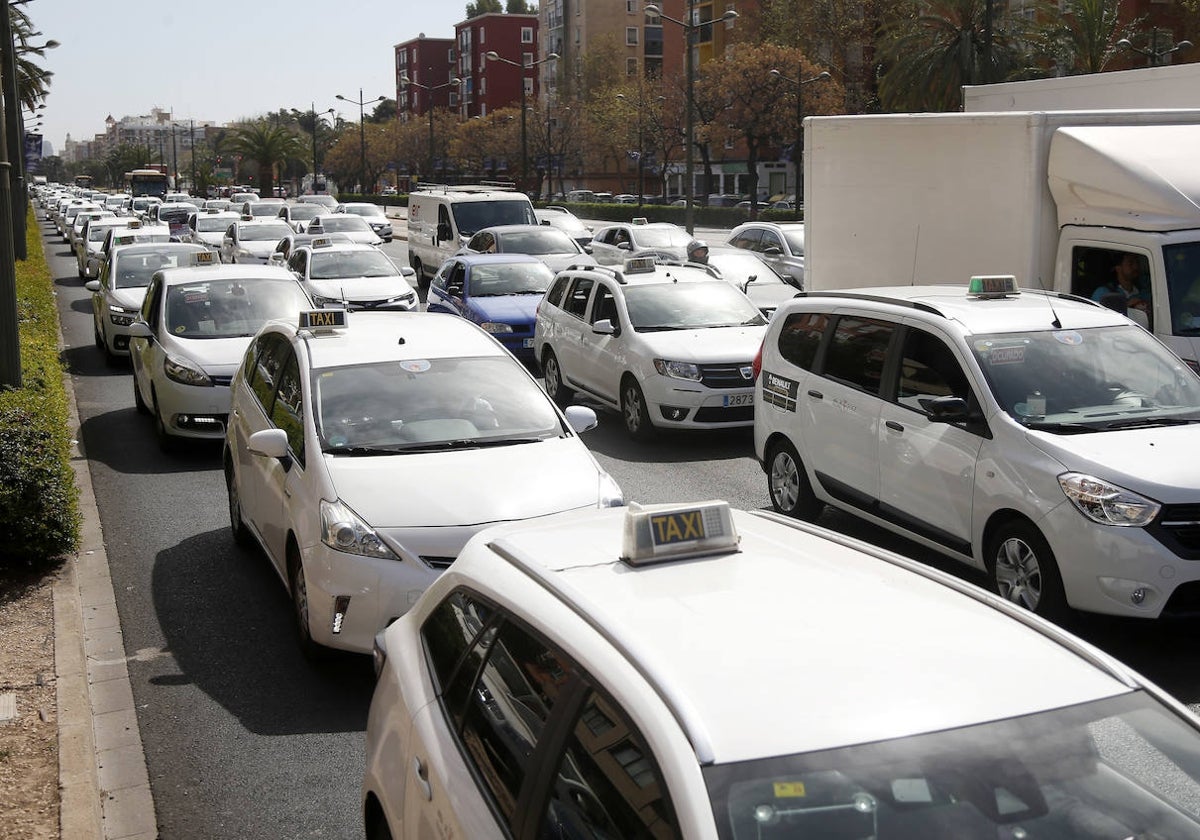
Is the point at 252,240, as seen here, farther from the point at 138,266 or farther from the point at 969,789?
the point at 969,789

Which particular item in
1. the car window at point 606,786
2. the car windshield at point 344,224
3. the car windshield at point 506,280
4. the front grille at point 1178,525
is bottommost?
the front grille at point 1178,525

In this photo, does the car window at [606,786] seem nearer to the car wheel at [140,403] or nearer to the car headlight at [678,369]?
the car headlight at [678,369]

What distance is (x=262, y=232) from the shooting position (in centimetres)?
3212

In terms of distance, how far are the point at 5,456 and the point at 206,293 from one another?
6389 millimetres

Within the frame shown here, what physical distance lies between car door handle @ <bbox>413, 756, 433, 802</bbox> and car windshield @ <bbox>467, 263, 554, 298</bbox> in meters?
16.3

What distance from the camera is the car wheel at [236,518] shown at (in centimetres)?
934

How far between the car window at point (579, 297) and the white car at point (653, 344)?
0.04 feet

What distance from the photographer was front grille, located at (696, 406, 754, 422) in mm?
13227

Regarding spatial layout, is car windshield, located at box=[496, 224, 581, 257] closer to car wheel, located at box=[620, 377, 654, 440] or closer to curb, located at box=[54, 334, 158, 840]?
car wheel, located at box=[620, 377, 654, 440]

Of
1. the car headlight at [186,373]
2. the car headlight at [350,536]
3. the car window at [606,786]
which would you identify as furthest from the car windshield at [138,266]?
the car window at [606,786]

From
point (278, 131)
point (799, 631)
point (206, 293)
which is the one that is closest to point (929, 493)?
point (799, 631)

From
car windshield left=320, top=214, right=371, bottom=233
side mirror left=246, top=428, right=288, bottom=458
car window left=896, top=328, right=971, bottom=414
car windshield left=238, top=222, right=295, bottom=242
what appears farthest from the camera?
car windshield left=320, top=214, right=371, bottom=233

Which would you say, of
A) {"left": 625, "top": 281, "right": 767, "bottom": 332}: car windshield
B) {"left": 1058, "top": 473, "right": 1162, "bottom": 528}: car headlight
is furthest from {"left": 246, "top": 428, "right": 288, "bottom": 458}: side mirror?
{"left": 625, "top": 281, "right": 767, "bottom": 332}: car windshield

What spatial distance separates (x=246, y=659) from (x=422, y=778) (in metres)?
4.04
